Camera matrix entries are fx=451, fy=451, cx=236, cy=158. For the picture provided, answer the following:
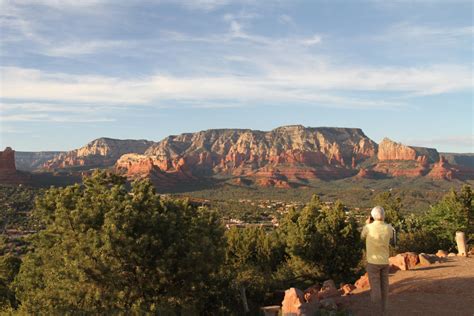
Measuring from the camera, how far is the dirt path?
12922mm

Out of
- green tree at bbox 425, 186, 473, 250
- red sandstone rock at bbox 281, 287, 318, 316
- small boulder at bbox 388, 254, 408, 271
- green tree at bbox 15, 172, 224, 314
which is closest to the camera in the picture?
red sandstone rock at bbox 281, 287, 318, 316

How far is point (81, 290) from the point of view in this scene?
1494cm

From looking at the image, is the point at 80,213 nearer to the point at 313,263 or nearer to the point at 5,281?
the point at 313,263

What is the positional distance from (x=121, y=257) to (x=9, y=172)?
13635cm

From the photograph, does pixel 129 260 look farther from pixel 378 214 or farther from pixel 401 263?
pixel 401 263

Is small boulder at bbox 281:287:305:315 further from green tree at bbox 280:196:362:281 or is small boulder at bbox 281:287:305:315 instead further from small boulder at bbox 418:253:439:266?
green tree at bbox 280:196:362:281

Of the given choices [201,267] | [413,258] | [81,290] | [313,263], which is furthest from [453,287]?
[313,263]

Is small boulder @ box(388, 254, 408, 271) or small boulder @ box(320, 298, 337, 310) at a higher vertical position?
small boulder @ box(320, 298, 337, 310)

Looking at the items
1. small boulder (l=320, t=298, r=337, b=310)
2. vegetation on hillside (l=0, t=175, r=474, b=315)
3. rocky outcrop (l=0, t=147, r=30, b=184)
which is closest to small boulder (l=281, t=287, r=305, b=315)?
small boulder (l=320, t=298, r=337, b=310)

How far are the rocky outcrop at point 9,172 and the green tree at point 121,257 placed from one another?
121877 mm

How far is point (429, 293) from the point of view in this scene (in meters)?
14.6

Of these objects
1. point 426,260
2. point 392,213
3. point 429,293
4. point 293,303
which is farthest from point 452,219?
point 293,303

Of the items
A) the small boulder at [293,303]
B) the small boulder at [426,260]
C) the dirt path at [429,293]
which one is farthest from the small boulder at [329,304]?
the small boulder at [426,260]

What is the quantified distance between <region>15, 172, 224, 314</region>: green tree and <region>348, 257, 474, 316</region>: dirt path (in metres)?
6.12
